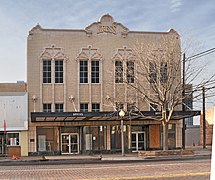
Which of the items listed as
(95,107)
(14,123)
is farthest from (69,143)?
(14,123)

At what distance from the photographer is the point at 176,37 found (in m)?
43.4

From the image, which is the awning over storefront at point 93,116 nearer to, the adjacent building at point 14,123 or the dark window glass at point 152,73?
the adjacent building at point 14,123

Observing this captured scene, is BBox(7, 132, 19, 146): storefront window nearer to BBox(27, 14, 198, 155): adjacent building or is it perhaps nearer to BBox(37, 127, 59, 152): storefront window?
BBox(27, 14, 198, 155): adjacent building

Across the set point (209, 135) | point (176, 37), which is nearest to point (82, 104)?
point (176, 37)

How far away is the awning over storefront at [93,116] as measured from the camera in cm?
3741

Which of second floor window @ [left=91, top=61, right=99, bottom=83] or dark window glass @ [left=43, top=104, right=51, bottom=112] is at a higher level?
second floor window @ [left=91, top=61, right=99, bottom=83]

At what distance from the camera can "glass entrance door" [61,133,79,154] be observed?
4259 cm

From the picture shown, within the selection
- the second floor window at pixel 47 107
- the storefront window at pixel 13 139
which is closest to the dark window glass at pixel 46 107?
the second floor window at pixel 47 107

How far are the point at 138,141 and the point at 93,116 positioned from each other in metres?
8.08

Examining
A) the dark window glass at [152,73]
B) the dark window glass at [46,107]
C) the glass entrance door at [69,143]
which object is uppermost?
the dark window glass at [152,73]

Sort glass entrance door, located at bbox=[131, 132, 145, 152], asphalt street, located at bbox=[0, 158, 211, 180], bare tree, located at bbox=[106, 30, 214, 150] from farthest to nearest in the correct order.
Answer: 1. glass entrance door, located at bbox=[131, 132, 145, 152]
2. bare tree, located at bbox=[106, 30, 214, 150]
3. asphalt street, located at bbox=[0, 158, 211, 180]

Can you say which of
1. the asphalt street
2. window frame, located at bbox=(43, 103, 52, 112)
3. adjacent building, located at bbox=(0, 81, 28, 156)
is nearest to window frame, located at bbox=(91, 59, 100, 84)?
window frame, located at bbox=(43, 103, 52, 112)

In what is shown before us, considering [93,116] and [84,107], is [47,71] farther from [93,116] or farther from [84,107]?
[93,116]

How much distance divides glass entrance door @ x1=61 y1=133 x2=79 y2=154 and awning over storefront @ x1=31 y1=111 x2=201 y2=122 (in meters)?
2.15
